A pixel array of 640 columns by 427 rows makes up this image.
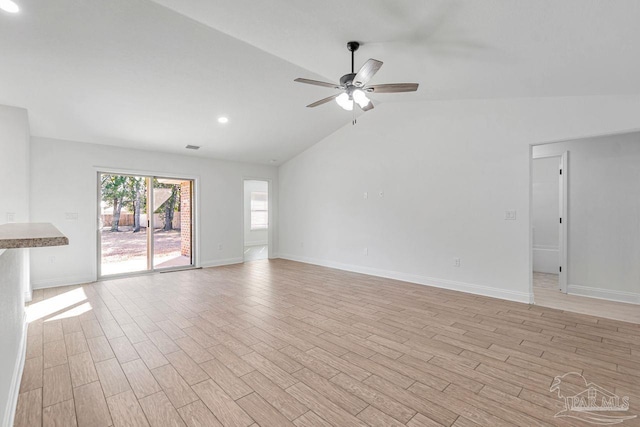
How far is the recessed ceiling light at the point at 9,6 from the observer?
233 cm

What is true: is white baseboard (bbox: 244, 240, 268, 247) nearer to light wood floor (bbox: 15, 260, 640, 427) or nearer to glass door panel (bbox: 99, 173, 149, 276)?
glass door panel (bbox: 99, 173, 149, 276)

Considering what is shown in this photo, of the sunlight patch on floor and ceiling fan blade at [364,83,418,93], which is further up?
ceiling fan blade at [364,83,418,93]

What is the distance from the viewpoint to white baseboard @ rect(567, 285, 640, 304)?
3891 mm

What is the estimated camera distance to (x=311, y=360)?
7.80ft

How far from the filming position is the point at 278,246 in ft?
25.7

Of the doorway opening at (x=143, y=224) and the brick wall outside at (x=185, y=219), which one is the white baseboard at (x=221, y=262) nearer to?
the doorway opening at (x=143, y=224)

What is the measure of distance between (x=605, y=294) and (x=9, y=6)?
7346mm

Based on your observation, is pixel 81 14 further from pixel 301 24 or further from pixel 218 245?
pixel 218 245

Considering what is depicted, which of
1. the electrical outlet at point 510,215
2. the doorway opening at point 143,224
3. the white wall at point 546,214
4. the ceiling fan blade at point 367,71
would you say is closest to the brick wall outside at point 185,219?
the doorway opening at point 143,224

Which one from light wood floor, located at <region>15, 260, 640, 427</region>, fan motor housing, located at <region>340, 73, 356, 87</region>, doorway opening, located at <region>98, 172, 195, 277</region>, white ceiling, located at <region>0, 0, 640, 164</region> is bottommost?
light wood floor, located at <region>15, 260, 640, 427</region>

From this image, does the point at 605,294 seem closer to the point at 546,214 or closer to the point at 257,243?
the point at 546,214

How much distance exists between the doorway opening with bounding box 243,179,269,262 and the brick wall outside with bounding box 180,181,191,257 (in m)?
3.02

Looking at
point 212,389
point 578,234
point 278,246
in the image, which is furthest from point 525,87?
point 278,246

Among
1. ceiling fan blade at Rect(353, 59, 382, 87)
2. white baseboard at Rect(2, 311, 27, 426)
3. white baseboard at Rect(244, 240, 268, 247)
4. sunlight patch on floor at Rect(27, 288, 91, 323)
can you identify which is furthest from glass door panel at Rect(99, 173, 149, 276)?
ceiling fan blade at Rect(353, 59, 382, 87)
